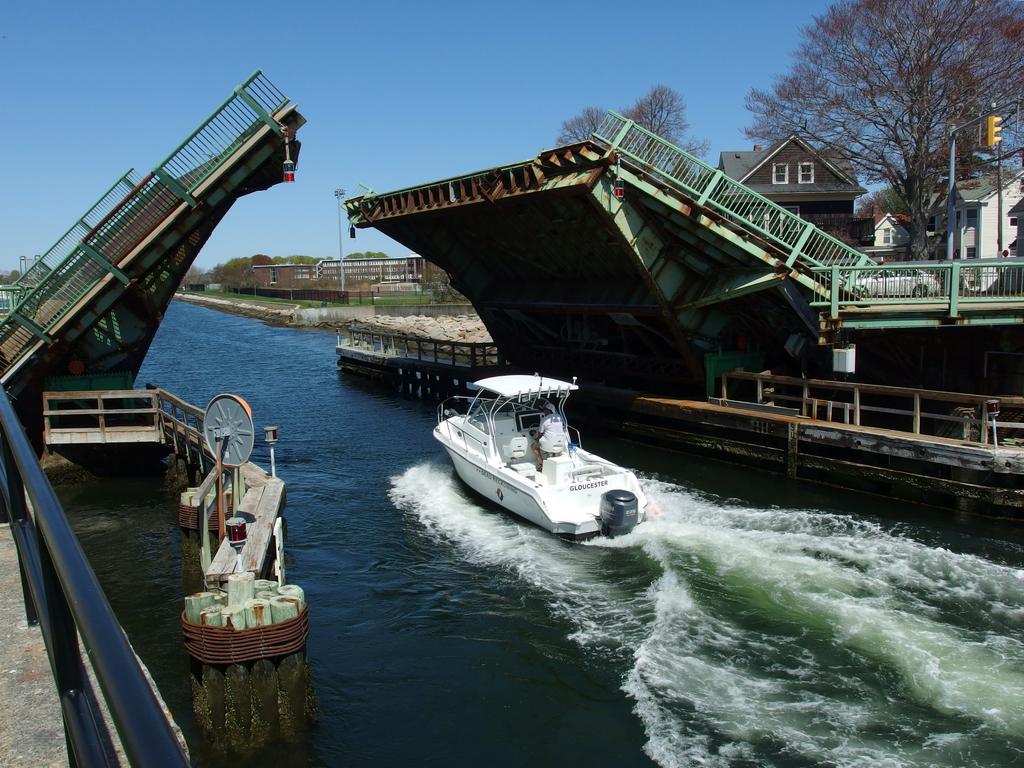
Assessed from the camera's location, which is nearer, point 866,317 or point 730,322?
point 866,317

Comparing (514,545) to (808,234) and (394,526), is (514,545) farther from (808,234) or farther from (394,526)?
(808,234)

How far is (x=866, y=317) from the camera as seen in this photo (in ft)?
61.3

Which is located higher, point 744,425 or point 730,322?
point 730,322

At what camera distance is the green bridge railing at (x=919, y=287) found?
18375 millimetres

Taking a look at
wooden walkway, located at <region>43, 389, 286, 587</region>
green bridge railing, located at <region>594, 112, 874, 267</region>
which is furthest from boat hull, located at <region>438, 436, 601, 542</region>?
green bridge railing, located at <region>594, 112, 874, 267</region>

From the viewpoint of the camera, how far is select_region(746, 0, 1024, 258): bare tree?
28453 millimetres

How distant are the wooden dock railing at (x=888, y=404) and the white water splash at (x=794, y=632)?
322 centimetres

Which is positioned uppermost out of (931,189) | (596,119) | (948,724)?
(596,119)

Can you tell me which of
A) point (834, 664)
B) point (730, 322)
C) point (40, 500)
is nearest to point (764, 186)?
point (730, 322)

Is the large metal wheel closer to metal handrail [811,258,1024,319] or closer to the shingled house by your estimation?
metal handrail [811,258,1024,319]

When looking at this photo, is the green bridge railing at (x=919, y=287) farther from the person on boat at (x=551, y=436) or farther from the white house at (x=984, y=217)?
the white house at (x=984, y=217)

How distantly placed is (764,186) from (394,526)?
35.2m

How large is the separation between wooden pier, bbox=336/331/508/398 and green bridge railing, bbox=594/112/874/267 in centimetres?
1231

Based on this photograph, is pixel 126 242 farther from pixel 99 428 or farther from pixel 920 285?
pixel 920 285
